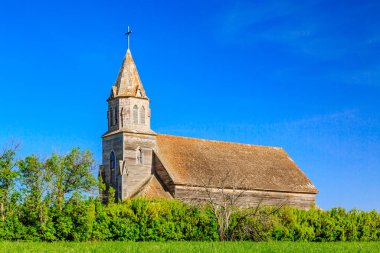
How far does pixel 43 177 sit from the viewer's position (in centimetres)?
4538

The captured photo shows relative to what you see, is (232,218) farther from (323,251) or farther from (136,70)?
(136,70)

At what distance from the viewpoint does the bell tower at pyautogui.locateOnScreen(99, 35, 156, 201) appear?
6272cm

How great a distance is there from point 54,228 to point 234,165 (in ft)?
94.2

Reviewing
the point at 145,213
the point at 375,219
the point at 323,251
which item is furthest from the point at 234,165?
the point at 323,251

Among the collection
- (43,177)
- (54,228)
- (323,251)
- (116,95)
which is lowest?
(323,251)

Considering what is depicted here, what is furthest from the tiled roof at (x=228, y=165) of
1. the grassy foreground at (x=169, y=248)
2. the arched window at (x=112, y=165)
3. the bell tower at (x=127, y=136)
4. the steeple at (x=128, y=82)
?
the grassy foreground at (x=169, y=248)

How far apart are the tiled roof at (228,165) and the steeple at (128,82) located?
19.5 feet

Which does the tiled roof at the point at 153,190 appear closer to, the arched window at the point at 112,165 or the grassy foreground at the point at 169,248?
the arched window at the point at 112,165

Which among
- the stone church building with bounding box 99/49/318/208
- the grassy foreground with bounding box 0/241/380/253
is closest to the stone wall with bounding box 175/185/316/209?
the stone church building with bounding box 99/49/318/208

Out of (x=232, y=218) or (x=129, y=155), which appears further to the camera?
(x=129, y=155)

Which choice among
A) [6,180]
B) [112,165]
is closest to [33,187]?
[6,180]

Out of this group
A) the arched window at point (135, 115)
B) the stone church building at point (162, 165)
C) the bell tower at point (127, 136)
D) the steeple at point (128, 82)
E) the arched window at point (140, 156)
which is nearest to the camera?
the stone church building at point (162, 165)

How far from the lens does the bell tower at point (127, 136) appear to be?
206ft

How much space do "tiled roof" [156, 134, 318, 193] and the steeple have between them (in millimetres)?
5940
